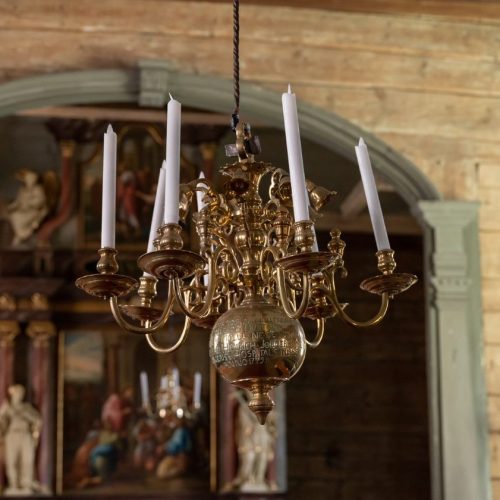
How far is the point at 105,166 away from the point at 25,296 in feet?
22.7

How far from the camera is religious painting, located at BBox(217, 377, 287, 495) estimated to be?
31.8 ft

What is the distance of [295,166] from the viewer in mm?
2887

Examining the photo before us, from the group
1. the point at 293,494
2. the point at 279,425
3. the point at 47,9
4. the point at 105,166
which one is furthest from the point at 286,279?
the point at 293,494

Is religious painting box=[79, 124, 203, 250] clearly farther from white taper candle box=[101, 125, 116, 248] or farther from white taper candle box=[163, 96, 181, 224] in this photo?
white taper candle box=[163, 96, 181, 224]

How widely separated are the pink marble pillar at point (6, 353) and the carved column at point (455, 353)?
518cm

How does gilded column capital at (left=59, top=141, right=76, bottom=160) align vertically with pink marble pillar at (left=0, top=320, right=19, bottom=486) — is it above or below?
above

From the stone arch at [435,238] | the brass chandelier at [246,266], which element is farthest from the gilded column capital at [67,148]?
the brass chandelier at [246,266]

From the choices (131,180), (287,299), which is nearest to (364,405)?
(131,180)

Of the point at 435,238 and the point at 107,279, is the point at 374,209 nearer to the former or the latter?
the point at 107,279

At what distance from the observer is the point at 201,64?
564 centimetres

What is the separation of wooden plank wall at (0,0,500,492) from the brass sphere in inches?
104

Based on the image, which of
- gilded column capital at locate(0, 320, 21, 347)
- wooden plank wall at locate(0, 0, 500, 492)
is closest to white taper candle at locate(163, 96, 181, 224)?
wooden plank wall at locate(0, 0, 500, 492)

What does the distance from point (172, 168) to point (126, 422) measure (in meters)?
7.44

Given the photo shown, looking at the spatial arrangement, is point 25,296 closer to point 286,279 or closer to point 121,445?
point 121,445
